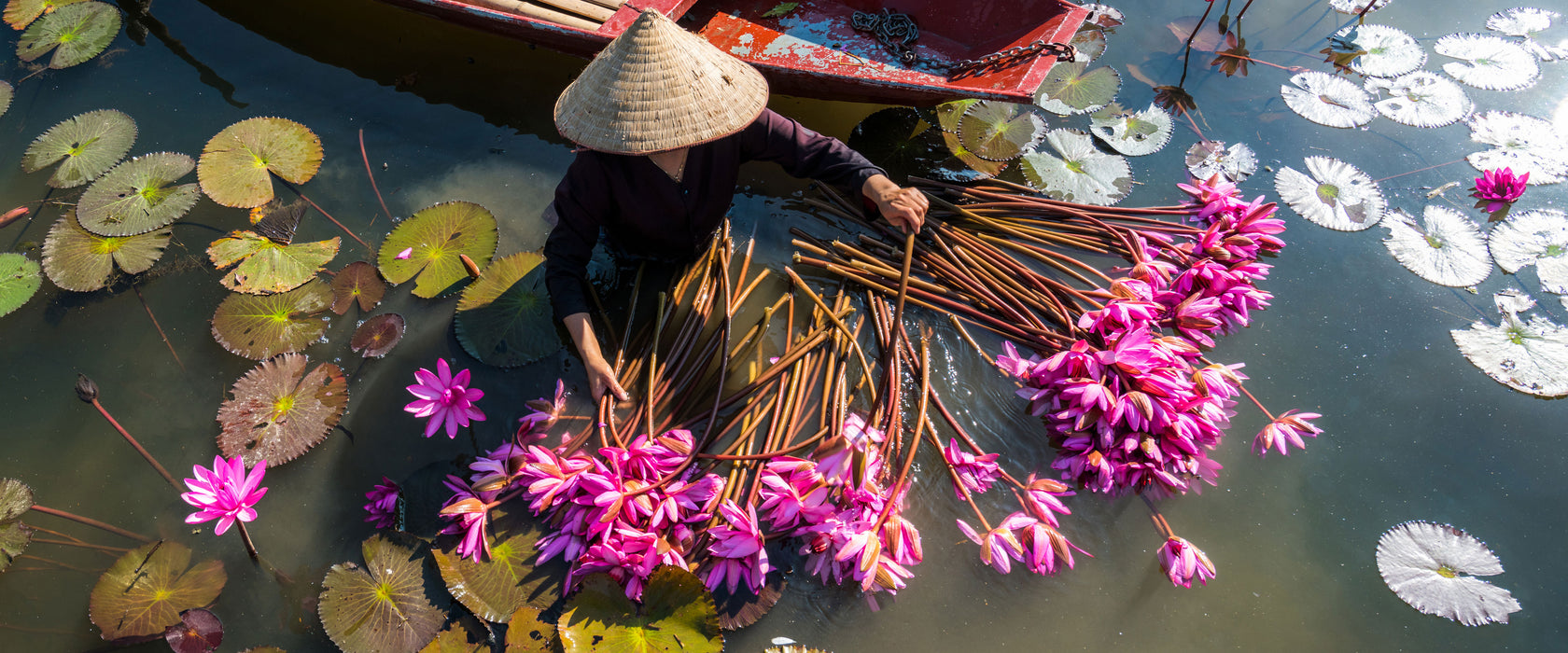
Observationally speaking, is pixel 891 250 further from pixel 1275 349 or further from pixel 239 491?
pixel 239 491

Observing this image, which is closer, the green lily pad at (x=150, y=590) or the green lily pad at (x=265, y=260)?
the green lily pad at (x=150, y=590)

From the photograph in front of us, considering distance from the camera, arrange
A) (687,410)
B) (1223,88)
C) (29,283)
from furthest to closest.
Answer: (1223,88)
(29,283)
(687,410)

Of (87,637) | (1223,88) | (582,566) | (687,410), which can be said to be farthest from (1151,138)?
(87,637)

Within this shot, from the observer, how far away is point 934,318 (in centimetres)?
282

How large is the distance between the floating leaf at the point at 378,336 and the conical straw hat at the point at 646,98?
1399mm

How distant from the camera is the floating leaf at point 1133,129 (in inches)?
136

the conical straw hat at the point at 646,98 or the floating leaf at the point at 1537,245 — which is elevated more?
Result: the conical straw hat at the point at 646,98

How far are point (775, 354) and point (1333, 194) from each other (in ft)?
9.13

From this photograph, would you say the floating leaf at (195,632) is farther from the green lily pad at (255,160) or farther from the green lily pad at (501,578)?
the green lily pad at (255,160)

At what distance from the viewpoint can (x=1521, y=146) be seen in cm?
344

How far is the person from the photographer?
194 centimetres

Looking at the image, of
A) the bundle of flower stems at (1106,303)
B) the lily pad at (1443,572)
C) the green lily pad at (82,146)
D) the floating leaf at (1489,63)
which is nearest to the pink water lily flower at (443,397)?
the bundle of flower stems at (1106,303)

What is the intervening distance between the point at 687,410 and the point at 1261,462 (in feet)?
6.93

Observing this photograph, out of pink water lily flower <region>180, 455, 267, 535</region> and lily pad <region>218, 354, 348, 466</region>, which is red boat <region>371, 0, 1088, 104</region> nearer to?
lily pad <region>218, 354, 348, 466</region>
